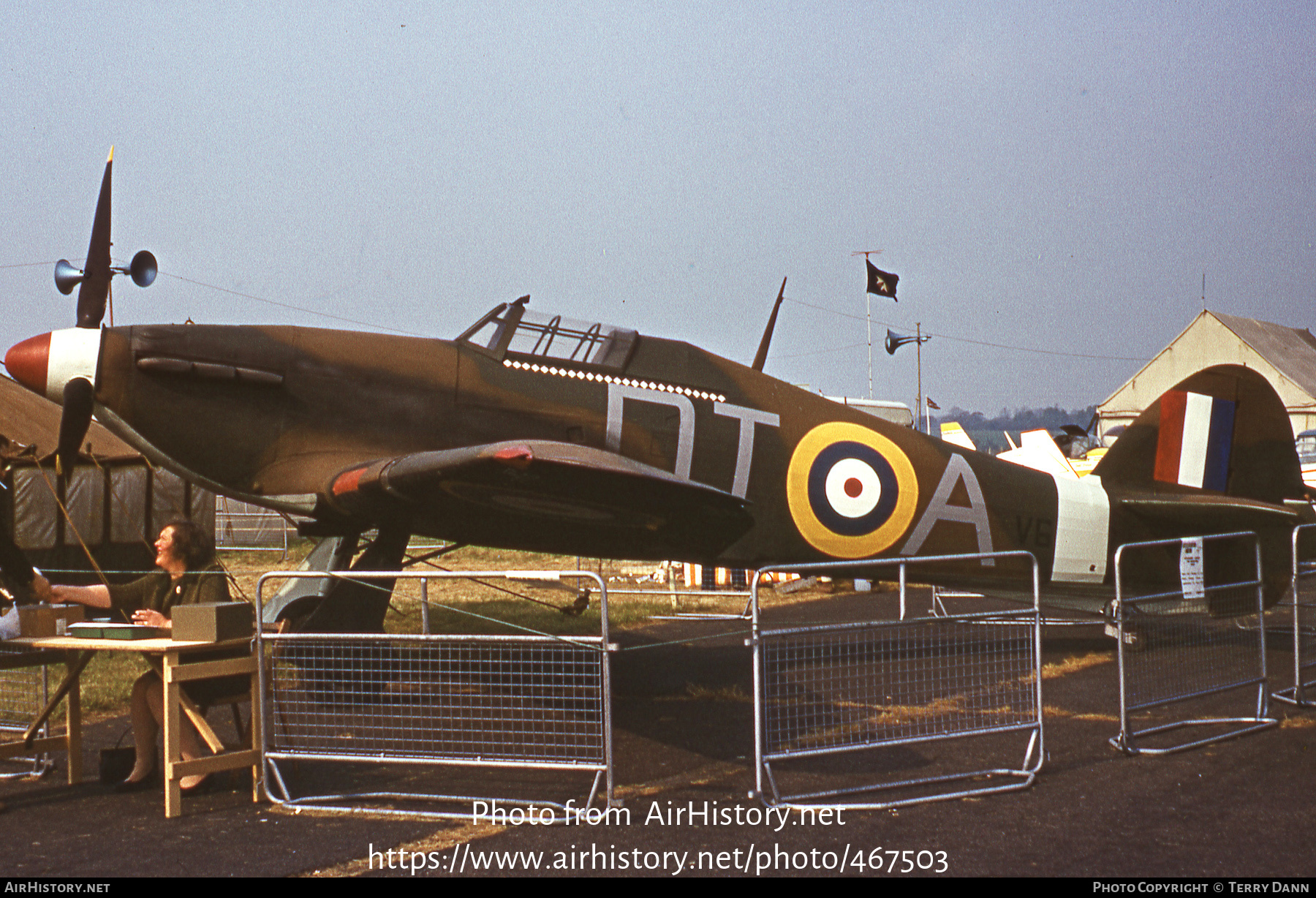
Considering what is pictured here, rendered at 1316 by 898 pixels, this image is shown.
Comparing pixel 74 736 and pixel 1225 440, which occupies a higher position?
pixel 1225 440

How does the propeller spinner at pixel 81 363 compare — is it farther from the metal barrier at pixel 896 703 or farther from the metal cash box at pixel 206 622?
the metal barrier at pixel 896 703

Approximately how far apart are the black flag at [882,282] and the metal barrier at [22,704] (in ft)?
101

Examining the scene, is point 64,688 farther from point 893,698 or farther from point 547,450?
point 893,698

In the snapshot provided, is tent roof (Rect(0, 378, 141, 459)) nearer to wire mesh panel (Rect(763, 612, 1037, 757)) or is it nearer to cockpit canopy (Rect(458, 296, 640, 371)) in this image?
cockpit canopy (Rect(458, 296, 640, 371))

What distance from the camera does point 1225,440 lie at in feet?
28.8

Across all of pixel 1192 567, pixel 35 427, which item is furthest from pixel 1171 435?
pixel 35 427

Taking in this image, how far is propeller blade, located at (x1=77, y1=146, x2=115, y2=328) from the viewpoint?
6500 millimetres

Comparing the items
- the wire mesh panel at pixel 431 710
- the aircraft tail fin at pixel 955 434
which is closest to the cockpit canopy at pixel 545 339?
the wire mesh panel at pixel 431 710

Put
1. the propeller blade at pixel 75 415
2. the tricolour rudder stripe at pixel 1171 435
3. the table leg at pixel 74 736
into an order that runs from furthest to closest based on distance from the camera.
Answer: the tricolour rudder stripe at pixel 1171 435 < the propeller blade at pixel 75 415 < the table leg at pixel 74 736

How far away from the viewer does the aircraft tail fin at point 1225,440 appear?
871cm

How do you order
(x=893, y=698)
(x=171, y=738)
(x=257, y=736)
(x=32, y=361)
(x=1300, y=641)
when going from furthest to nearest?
(x=1300, y=641) < (x=893, y=698) < (x=32, y=361) < (x=257, y=736) < (x=171, y=738)

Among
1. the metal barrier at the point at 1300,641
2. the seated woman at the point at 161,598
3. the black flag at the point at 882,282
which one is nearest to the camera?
the seated woman at the point at 161,598

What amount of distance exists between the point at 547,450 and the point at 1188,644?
14.8 ft
